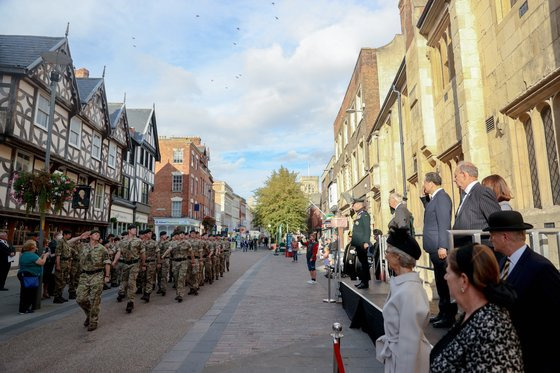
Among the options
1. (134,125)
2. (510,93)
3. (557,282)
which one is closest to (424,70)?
(510,93)

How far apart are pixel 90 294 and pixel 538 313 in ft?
24.5

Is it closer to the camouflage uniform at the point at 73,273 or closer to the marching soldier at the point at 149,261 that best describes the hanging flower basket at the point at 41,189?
the camouflage uniform at the point at 73,273

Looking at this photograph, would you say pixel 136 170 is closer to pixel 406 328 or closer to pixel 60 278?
pixel 60 278

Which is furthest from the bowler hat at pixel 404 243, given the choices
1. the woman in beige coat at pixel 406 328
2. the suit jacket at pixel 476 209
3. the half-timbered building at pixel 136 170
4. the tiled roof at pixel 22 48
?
the half-timbered building at pixel 136 170

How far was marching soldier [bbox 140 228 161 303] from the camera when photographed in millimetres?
10359

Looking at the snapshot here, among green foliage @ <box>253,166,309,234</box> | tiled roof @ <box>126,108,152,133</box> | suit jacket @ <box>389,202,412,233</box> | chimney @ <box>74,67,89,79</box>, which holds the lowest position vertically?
suit jacket @ <box>389,202,412,233</box>

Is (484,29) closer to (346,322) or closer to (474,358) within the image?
(346,322)

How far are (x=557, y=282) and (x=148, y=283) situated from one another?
1014cm

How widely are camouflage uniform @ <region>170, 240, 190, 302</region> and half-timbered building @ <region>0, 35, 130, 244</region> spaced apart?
4.74 meters

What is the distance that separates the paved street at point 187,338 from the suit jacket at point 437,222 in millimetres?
1831

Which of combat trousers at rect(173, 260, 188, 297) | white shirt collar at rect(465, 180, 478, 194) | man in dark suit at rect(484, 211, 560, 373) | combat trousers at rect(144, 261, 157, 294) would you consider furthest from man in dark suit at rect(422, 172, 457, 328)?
combat trousers at rect(144, 261, 157, 294)

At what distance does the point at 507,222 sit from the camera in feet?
7.88

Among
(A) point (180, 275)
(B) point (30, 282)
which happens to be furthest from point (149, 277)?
(B) point (30, 282)

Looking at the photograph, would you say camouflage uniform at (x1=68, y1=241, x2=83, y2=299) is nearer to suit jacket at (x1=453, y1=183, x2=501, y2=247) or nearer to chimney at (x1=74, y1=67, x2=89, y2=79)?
suit jacket at (x1=453, y1=183, x2=501, y2=247)
